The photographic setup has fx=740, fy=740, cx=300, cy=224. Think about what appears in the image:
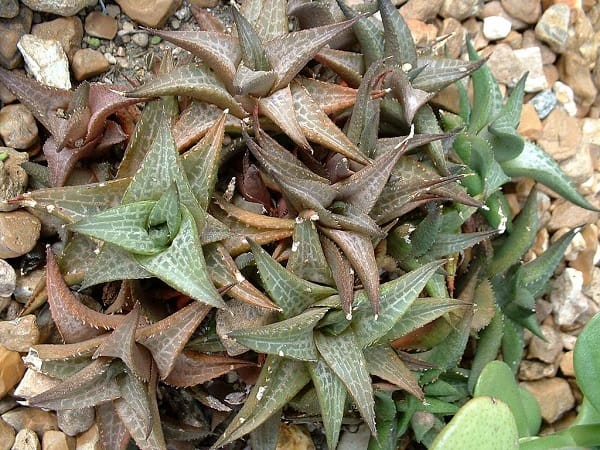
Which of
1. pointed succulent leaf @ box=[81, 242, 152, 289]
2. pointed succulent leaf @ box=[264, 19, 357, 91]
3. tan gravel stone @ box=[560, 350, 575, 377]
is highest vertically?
pointed succulent leaf @ box=[264, 19, 357, 91]

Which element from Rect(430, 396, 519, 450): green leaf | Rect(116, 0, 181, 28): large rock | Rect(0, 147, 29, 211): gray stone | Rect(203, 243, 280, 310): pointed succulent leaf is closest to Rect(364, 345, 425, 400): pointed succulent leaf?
Rect(430, 396, 519, 450): green leaf

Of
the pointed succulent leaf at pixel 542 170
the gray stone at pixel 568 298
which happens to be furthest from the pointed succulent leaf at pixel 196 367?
the gray stone at pixel 568 298

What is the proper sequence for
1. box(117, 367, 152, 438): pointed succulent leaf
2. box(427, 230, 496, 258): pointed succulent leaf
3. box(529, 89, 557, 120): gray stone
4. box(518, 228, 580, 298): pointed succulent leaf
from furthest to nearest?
box(529, 89, 557, 120): gray stone < box(518, 228, 580, 298): pointed succulent leaf < box(427, 230, 496, 258): pointed succulent leaf < box(117, 367, 152, 438): pointed succulent leaf

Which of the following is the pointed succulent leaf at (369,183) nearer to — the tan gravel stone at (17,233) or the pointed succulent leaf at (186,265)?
the pointed succulent leaf at (186,265)

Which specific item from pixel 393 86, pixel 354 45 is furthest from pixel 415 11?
pixel 393 86

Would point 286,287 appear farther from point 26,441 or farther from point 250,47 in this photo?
point 26,441

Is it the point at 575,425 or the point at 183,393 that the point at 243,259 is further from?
the point at 575,425

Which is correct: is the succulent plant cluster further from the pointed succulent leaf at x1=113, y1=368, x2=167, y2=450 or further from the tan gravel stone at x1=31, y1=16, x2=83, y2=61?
the tan gravel stone at x1=31, y1=16, x2=83, y2=61
